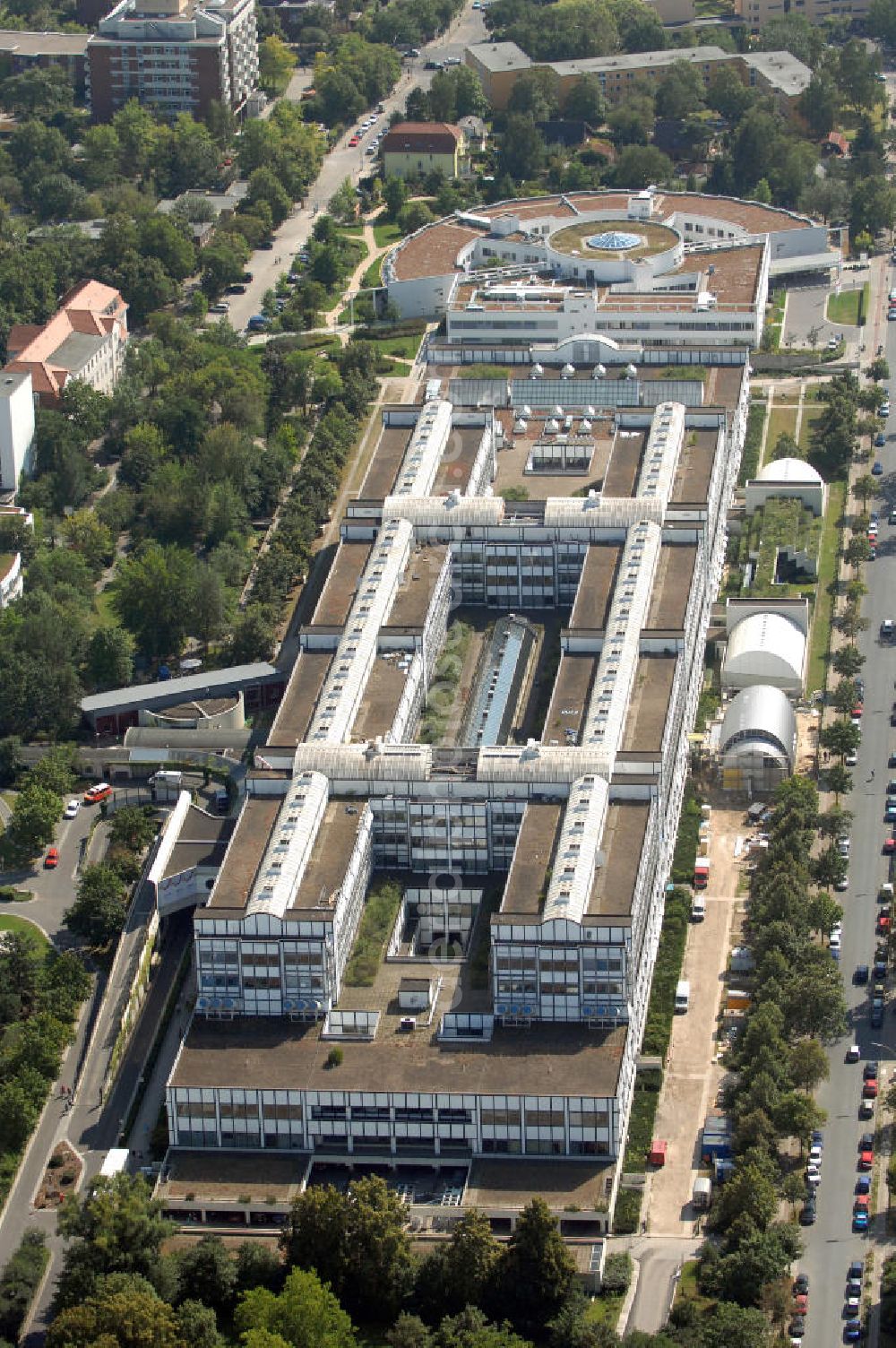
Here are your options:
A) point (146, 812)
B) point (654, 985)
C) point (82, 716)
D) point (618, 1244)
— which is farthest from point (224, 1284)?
point (82, 716)

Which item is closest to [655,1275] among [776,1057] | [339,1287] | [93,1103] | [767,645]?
[776,1057]

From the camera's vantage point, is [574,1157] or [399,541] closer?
[574,1157]

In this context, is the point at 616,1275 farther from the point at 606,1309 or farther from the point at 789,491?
the point at 789,491

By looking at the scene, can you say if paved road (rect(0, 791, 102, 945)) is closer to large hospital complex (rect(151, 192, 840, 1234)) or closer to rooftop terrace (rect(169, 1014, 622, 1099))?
large hospital complex (rect(151, 192, 840, 1234))

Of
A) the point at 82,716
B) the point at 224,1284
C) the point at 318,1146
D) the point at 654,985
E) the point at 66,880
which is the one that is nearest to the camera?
the point at 224,1284

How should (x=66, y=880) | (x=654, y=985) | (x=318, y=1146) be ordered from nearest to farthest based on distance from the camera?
1. (x=318, y=1146)
2. (x=654, y=985)
3. (x=66, y=880)

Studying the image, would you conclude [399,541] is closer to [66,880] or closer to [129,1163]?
[66,880]

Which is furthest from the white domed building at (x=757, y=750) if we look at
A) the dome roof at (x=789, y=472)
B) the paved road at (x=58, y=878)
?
the paved road at (x=58, y=878)
